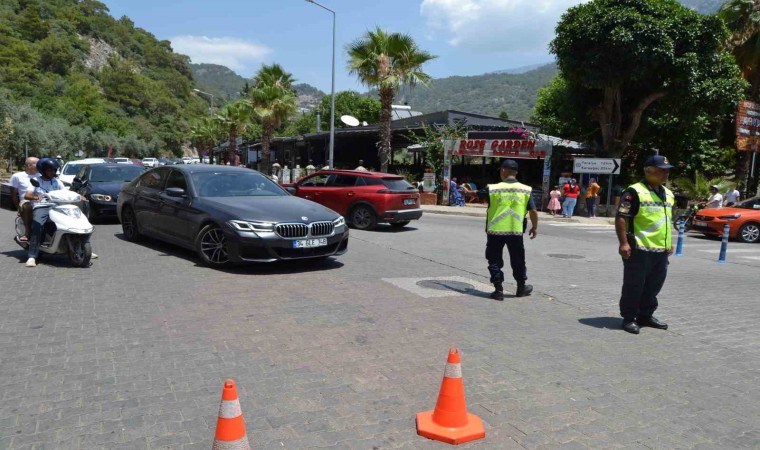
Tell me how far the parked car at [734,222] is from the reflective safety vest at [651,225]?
12.5 m

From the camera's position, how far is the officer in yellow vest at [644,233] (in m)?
5.65

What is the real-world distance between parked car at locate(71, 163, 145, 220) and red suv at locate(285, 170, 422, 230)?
422cm

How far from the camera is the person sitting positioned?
8211 mm

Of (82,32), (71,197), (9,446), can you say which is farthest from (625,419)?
(82,32)

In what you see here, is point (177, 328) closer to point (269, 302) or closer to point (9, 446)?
point (269, 302)

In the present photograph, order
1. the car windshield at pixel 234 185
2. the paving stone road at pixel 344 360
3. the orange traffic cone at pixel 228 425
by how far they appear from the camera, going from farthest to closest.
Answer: the car windshield at pixel 234 185 → the paving stone road at pixel 344 360 → the orange traffic cone at pixel 228 425

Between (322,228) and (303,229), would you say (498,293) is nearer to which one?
(322,228)

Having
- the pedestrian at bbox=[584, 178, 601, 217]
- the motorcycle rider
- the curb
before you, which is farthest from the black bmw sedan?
the pedestrian at bbox=[584, 178, 601, 217]

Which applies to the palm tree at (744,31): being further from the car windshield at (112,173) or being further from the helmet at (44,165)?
the helmet at (44,165)

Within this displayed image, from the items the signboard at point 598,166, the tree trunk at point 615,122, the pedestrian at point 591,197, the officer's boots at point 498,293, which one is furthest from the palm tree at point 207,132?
the officer's boots at point 498,293

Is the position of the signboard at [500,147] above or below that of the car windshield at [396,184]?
above

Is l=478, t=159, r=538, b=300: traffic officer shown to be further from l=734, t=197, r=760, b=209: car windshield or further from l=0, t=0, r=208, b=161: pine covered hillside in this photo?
l=0, t=0, r=208, b=161: pine covered hillside

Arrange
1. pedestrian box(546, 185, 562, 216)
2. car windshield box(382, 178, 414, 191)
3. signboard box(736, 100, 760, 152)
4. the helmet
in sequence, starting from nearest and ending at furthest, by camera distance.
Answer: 1. the helmet
2. car windshield box(382, 178, 414, 191)
3. signboard box(736, 100, 760, 152)
4. pedestrian box(546, 185, 562, 216)

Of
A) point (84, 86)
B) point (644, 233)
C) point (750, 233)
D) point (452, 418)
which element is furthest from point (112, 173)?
point (84, 86)
